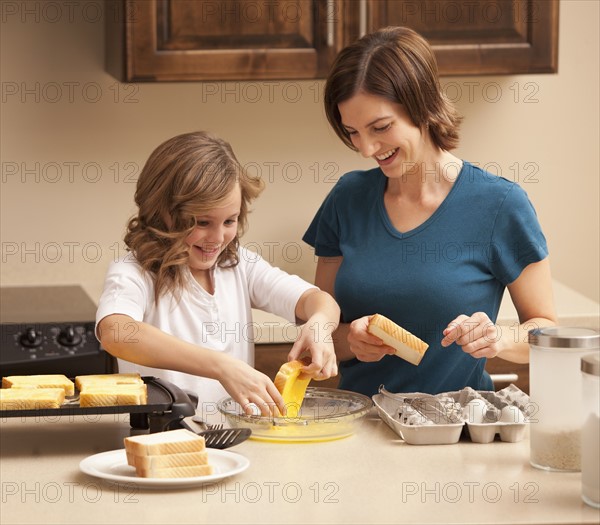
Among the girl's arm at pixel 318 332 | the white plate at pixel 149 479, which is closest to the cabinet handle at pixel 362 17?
the girl's arm at pixel 318 332

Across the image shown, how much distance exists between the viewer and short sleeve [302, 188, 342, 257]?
2.20m

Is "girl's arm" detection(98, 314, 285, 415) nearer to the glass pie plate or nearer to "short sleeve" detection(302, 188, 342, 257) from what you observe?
the glass pie plate

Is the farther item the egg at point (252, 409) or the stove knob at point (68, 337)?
the stove knob at point (68, 337)

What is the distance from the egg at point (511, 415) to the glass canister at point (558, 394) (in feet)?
0.44

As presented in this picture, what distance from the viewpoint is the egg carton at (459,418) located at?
1535 mm

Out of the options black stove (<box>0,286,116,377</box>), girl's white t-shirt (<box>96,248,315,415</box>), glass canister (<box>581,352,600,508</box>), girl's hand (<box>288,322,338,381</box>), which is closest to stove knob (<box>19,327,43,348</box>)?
black stove (<box>0,286,116,377</box>)

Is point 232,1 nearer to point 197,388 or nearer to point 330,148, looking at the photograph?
point 330,148

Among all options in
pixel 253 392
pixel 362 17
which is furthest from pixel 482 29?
pixel 253 392

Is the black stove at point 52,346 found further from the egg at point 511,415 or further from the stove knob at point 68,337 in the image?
the egg at point 511,415

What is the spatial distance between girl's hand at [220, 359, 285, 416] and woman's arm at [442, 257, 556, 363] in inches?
11.9

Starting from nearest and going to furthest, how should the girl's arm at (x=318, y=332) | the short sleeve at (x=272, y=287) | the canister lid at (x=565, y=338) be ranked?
1. the canister lid at (x=565, y=338)
2. the girl's arm at (x=318, y=332)
3. the short sleeve at (x=272, y=287)

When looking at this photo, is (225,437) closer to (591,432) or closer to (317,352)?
(317,352)

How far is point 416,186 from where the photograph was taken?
212 centimetres

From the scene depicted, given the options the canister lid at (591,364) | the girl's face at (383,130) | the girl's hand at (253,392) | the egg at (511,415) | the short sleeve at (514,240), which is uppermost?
the girl's face at (383,130)
